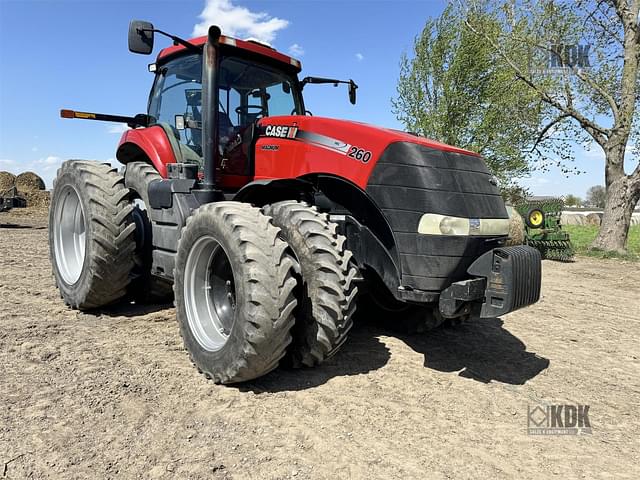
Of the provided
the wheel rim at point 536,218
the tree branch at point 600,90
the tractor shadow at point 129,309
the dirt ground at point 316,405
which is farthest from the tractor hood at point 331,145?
the tree branch at point 600,90

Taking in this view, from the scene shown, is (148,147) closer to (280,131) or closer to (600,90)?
(280,131)

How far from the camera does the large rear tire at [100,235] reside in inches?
172

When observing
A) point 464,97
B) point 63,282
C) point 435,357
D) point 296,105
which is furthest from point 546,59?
point 63,282

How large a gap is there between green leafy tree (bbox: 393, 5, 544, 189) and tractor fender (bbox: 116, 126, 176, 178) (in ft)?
45.6

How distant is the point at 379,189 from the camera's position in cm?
A: 327

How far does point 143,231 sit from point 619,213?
489 inches

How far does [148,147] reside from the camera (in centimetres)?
474

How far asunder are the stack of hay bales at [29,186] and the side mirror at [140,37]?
16723 mm

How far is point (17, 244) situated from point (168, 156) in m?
6.90

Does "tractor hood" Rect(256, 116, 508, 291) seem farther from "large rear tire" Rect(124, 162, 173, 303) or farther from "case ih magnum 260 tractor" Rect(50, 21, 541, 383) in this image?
"large rear tire" Rect(124, 162, 173, 303)

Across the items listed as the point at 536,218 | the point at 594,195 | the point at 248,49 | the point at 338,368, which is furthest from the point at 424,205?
the point at 594,195

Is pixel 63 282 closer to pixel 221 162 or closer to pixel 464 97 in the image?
pixel 221 162

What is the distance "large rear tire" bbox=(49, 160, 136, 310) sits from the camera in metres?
4.38

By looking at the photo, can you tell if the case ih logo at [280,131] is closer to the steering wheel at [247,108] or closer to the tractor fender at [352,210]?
the tractor fender at [352,210]
